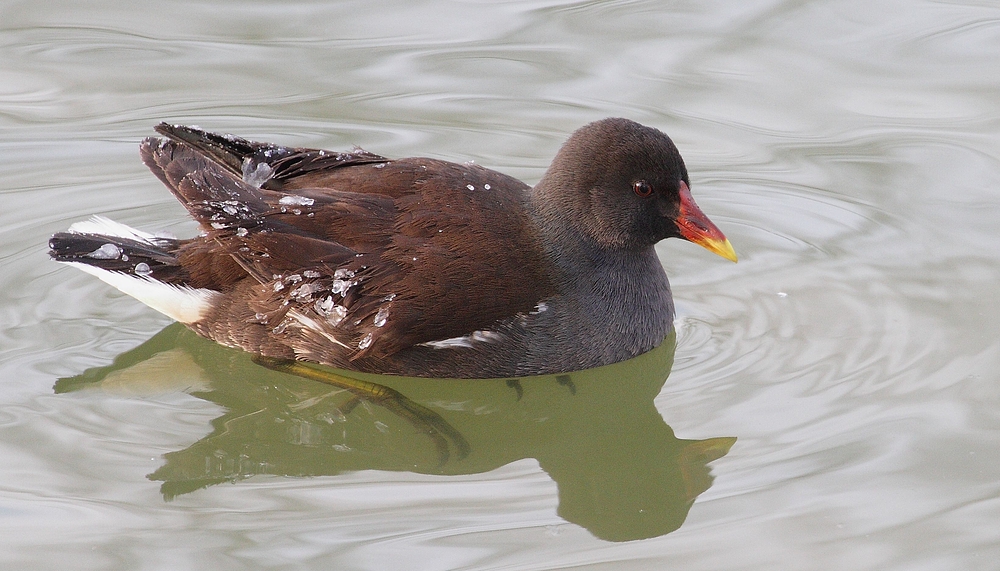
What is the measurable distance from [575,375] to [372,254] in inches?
46.9

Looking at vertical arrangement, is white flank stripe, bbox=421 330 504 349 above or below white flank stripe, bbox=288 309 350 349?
below

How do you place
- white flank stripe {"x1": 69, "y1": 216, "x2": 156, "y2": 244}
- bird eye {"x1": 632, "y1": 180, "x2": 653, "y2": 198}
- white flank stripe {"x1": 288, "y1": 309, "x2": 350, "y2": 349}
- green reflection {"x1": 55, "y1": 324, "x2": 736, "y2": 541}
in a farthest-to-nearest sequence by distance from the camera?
white flank stripe {"x1": 69, "y1": 216, "x2": 156, "y2": 244}
bird eye {"x1": 632, "y1": 180, "x2": 653, "y2": 198}
white flank stripe {"x1": 288, "y1": 309, "x2": 350, "y2": 349}
green reflection {"x1": 55, "y1": 324, "x2": 736, "y2": 541}

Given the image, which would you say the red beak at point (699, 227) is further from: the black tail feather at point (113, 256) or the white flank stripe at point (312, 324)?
the black tail feather at point (113, 256)

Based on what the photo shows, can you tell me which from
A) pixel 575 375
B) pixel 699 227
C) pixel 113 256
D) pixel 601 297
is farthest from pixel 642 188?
pixel 113 256

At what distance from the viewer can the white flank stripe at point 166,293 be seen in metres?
6.33

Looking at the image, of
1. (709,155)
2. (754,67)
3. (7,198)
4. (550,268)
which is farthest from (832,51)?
(7,198)

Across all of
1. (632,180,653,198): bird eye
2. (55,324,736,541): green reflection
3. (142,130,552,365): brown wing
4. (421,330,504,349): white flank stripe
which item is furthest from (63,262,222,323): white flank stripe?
(632,180,653,198): bird eye

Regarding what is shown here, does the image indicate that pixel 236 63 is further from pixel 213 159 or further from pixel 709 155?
pixel 709 155

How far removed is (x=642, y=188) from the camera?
20.9ft

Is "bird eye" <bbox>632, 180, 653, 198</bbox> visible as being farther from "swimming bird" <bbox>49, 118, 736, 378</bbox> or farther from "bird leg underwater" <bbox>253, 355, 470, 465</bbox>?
"bird leg underwater" <bbox>253, 355, 470, 465</bbox>

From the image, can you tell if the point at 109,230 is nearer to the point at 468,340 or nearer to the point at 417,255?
the point at 417,255

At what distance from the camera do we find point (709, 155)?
8.44 m

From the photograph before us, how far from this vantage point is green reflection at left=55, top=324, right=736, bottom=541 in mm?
5512

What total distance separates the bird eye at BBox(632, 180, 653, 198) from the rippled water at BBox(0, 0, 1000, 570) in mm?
841
